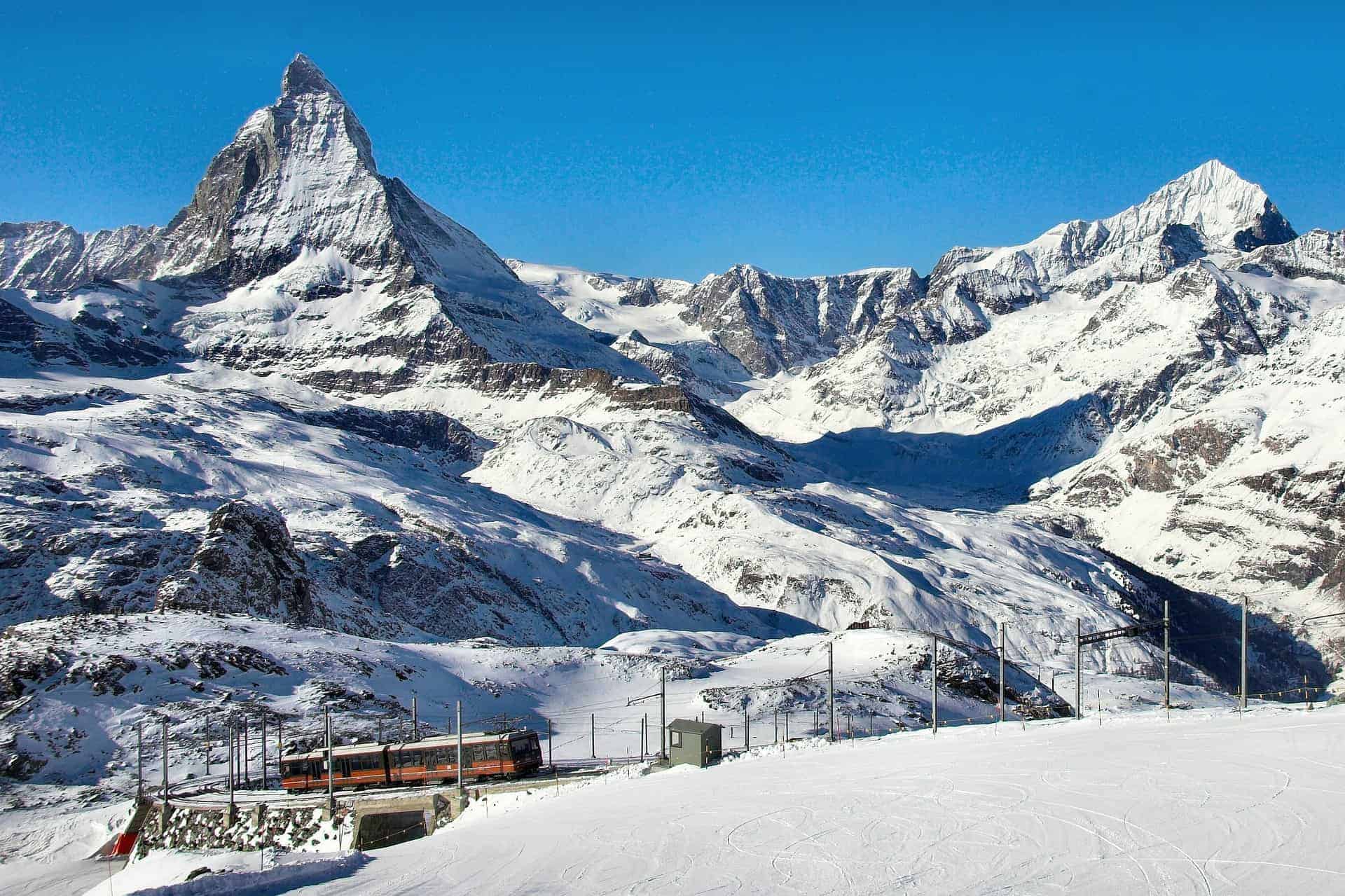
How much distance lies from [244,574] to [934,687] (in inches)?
3559

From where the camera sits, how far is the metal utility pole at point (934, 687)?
82312 mm

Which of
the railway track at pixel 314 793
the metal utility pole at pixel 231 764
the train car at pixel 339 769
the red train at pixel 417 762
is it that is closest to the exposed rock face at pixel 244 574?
the metal utility pole at pixel 231 764

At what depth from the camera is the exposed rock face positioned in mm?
139125

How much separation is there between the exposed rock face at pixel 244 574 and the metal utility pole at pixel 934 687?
71.7m

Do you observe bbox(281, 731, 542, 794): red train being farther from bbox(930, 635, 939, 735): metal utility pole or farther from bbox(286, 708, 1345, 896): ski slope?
bbox(930, 635, 939, 735): metal utility pole

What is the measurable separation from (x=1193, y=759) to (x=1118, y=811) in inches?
459

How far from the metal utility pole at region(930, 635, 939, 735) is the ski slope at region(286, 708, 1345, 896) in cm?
1415

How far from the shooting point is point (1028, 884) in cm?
3709

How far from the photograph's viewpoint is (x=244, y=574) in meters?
146

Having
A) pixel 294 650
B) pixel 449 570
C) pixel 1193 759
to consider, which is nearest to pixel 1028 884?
pixel 1193 759

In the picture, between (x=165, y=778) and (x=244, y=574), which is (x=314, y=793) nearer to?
(x=165, y=778)

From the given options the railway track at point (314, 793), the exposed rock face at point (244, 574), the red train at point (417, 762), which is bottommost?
the railway track at point (314, 793)

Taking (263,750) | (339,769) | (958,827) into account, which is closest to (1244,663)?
(958,827)

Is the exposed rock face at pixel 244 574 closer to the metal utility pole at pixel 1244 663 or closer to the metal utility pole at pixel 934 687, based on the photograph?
the metal utility pole at pixel 934 687
